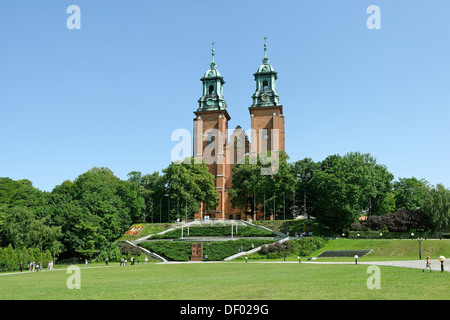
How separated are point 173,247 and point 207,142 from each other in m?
33.7

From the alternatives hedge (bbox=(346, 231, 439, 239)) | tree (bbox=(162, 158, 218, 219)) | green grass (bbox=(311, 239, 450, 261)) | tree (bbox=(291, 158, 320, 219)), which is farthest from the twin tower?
green grass (bbox=(311, 239, 450, 261))

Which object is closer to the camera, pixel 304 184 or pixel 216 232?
pixel 216 232

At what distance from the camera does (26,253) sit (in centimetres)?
4025

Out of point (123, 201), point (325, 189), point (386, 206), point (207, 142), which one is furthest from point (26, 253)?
point (386, 206)

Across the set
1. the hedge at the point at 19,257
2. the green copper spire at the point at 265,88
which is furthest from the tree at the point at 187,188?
Answer: the hedge at the point at 19,257

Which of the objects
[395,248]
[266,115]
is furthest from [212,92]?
[395,248]

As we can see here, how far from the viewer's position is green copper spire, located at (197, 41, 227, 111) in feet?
270

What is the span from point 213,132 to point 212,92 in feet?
33.9

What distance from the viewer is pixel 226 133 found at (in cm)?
8238

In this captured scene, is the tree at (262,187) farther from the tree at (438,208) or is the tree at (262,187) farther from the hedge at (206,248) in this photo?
the tree at (438,208)
